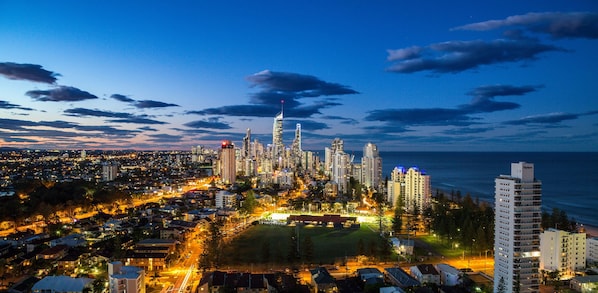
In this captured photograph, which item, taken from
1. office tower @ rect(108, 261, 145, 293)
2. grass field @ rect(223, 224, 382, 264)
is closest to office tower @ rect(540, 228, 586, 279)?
grass field @ rect(223, 224, 382, 264)

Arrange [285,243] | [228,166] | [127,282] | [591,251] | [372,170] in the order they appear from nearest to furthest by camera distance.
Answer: [127,282]
[591,251]
[285,243]
[372,170]
[228,166]

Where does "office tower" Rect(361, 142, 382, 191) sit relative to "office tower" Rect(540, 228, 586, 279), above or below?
above

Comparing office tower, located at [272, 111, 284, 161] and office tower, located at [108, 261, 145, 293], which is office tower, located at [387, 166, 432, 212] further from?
office tower, located at [272, 111, 284, 161]

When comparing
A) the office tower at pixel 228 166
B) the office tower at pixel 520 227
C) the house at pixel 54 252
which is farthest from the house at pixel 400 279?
the office tower at pixel 228 166

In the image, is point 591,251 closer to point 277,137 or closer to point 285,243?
point 285,243

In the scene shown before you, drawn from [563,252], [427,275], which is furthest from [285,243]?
[563,252]

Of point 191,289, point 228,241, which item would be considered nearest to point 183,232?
point 228,241

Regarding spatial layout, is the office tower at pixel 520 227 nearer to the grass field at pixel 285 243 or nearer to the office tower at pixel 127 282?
the grass field at pixel 285 243
